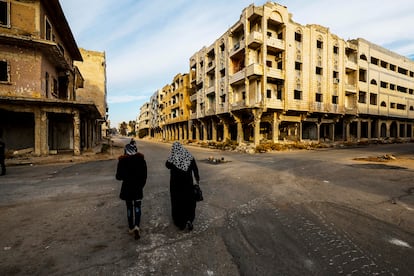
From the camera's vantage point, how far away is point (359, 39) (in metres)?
31.1

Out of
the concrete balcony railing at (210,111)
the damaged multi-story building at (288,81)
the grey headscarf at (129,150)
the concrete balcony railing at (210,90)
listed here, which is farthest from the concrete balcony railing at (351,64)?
the grey headscarf at (129,150)

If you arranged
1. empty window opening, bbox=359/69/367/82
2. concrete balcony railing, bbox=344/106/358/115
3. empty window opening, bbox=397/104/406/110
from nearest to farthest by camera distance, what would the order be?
concrete balcony railing, bbox=344/106/358/115 → empty window opening, bbox=359/69/367/82 → empty window opening, bbox=397/104/406/110

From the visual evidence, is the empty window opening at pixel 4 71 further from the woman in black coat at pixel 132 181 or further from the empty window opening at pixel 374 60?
the empty window opening at pixel 374 60

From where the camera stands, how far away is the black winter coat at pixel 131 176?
354 cm

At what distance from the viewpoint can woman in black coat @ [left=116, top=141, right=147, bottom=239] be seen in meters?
3.54

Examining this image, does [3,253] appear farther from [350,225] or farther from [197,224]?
[350,225]

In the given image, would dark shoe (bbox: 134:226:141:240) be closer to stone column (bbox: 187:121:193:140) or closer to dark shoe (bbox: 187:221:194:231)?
dark shoe (bbox: 187:221:194:231)

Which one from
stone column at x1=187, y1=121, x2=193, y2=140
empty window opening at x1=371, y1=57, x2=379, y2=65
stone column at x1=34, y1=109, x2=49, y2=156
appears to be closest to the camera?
stone column at x1=34, y1=109, x2=49, y2=156

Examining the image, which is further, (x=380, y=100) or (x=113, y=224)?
(x=380, y=100)

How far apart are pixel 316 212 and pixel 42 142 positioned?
1665 centimetres

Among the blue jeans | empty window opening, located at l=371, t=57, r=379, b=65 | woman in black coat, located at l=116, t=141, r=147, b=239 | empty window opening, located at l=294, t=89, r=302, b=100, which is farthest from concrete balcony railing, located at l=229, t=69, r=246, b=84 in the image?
empty window opening, located at l=371, t=57, r=379, b=65

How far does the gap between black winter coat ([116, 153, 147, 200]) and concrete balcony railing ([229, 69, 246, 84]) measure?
21.3 m

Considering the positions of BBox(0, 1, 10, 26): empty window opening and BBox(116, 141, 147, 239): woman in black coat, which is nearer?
BBox(116, 141, 147, 239): woman in black coat

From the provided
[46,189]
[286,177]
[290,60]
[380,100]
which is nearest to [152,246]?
[46,189]
